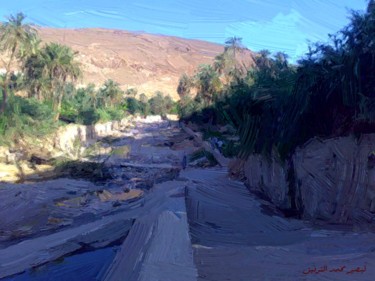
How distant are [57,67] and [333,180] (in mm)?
42343

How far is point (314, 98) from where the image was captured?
932 centimetres

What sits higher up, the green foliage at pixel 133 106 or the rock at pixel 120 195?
the green foliage at pixel 133 106

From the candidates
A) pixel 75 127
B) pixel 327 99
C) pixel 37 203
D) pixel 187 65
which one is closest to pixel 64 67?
pixel 75 127

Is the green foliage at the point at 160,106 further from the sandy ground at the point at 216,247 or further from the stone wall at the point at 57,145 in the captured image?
the sandy ground at the point at 216,247

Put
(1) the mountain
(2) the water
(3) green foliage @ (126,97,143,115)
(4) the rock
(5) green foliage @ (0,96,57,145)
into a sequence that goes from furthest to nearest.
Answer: (1) the mountain < (3) green foliage @ (126,97,143,115) < (5) green foliage @ (0,96,57,145) < (4) the rock < (2) the water

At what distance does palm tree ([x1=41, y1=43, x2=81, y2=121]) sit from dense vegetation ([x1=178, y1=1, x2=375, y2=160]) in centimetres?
3663

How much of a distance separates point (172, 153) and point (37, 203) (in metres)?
19.3

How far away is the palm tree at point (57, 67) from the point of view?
46.8m

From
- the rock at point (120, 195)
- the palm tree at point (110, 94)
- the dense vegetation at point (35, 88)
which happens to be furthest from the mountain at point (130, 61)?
the rock at point (120, 195)

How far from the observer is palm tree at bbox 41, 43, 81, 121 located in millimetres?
46781


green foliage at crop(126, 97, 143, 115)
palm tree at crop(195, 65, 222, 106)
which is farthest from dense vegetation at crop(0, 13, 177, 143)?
green foliage at crop(126, 97, 143, 115)

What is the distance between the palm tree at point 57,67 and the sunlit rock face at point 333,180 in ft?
128
